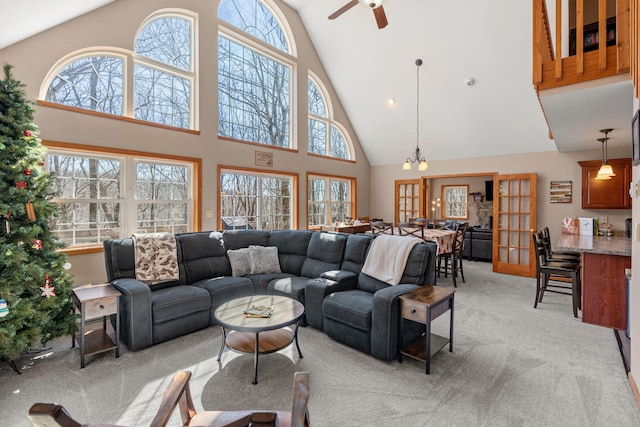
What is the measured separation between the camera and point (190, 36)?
497 centimetres

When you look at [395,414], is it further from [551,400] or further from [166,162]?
[166,162]

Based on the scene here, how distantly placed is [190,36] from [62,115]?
2293mm

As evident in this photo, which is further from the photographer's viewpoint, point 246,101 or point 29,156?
point 246,101

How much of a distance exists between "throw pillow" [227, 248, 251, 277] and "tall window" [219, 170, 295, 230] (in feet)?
4.50

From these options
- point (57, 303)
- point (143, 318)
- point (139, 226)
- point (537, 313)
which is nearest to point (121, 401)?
point (143, 318)

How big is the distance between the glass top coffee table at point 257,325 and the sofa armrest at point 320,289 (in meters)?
0.43

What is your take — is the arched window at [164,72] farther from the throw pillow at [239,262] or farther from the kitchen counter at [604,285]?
the kitchen counter at [604,285]

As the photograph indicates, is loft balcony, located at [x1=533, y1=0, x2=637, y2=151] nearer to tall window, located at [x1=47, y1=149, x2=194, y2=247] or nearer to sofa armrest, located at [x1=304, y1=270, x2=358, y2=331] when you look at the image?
sofa armrest, located at [x1=304, y1=270, x2=358, y2=331]

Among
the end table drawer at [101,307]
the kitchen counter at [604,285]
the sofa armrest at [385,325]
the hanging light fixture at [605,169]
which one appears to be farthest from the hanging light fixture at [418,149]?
the end table drawer at [101,307]

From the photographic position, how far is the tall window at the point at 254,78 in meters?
5.48

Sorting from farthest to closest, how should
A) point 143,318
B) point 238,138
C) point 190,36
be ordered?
point 238,138 < point 190,36 < point 143,318

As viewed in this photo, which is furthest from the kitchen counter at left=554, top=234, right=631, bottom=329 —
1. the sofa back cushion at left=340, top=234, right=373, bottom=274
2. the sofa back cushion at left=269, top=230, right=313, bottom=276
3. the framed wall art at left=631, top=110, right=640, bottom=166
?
the sofa back cushion at left=269, top=230, right=313, bottom=276

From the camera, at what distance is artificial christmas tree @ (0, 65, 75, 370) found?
2518 mm

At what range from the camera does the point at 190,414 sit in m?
1.46
